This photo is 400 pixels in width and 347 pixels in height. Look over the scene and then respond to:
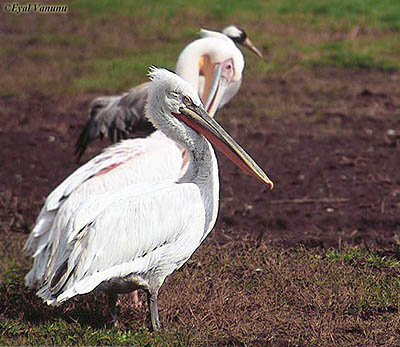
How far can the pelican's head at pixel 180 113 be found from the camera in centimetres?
443

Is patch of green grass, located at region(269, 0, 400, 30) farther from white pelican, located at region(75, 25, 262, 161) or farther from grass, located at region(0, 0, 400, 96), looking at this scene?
white pelican, located at region(75, 25, 262, 161)

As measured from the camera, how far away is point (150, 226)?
4.24 metres

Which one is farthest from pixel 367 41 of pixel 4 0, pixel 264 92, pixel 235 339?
pixel 235 339

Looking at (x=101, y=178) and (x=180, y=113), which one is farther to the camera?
(x=101, y=178)

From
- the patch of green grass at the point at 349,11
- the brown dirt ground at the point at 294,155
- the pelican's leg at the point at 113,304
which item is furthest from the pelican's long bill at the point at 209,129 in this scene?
the patch of green grass at the point at 349,11

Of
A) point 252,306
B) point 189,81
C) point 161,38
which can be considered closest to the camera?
point 252,306

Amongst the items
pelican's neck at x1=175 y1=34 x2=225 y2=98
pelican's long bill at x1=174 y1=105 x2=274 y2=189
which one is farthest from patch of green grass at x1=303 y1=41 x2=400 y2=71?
pelican's long bill at x1=174 y1=105 x2=274 y2=189

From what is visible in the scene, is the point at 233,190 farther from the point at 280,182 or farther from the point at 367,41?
the point at 367,41

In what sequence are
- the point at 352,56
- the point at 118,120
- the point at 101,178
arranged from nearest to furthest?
the point at 101,178 < the point at 118,120 < the point at 352,56

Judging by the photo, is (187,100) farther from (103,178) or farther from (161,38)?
(161,38)

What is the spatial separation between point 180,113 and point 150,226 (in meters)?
0.64

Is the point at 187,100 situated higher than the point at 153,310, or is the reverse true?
the point at 187,100

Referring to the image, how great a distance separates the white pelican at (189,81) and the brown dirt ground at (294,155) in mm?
577

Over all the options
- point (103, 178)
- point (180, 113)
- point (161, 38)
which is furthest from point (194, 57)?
point (161, 38)
